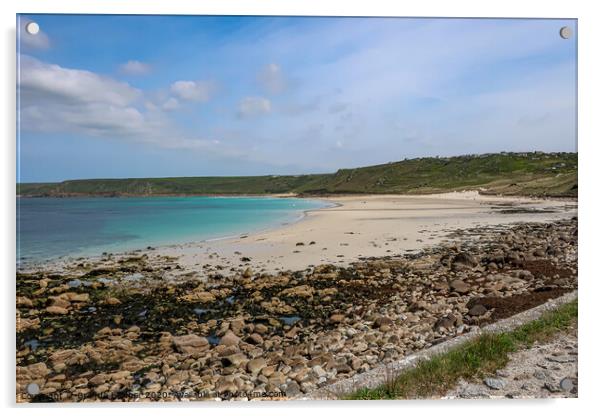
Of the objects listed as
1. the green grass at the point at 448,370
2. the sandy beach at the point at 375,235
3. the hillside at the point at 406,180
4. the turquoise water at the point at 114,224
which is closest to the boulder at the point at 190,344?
the green grass at the point at 448,370

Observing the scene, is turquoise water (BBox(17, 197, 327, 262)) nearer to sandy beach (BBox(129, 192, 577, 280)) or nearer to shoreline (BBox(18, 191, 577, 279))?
shoreline (BBox(18, 191, 577, 279))

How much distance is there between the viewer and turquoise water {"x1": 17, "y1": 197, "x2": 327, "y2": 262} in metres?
5.25

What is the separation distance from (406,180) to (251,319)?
4496mm

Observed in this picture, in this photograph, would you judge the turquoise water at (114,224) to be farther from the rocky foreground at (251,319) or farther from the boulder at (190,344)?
→ the boulder at (190,344)

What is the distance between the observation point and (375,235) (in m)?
9.95

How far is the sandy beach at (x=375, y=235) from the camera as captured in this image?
306 inches

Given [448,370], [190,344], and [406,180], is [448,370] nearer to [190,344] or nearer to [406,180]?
[190,344]

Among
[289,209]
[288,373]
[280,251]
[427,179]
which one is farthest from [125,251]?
[289,209]

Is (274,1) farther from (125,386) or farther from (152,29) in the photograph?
(125,386)

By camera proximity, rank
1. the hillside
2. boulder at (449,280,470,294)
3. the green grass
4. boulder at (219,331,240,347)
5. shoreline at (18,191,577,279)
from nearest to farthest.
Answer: the green grass < boulder at (219,331,240,347) < boulder at (449,280,470,294) < the hillside < shoreline at (18,191,577,279)

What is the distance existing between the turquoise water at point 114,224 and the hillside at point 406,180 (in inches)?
20.3

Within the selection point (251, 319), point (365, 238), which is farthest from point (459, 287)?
point (365, 238)

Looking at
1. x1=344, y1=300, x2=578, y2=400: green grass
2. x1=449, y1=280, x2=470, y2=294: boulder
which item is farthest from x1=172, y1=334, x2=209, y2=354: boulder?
x1=449, y1=280, x2=470, y2=294: boulder

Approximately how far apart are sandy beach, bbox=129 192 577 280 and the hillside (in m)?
0.61
